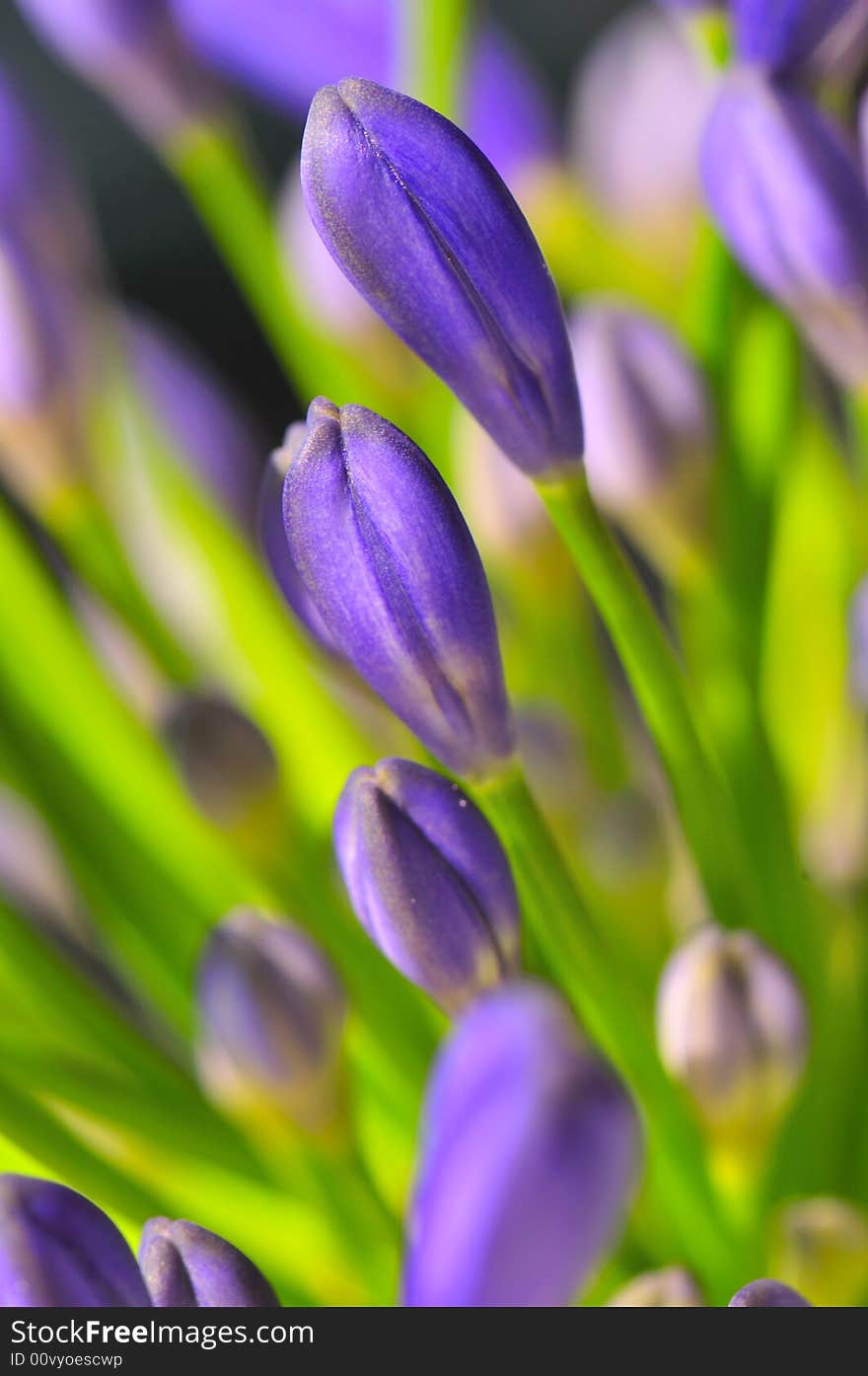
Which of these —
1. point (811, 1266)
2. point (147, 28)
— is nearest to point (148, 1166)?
point (811, 1266)

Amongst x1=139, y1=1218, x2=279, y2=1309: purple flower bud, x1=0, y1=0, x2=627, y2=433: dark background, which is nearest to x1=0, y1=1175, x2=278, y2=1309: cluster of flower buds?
x1=139, y1=1218, x2=279, y2=1309: purple flower bud

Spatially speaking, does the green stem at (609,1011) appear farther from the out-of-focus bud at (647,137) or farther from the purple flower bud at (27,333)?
the out-of-focus bud at (647,137)

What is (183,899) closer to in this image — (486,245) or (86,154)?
(486,245)

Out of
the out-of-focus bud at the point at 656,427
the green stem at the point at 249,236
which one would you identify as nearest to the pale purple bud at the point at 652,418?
the out-of-focus bud at the point at 656,427

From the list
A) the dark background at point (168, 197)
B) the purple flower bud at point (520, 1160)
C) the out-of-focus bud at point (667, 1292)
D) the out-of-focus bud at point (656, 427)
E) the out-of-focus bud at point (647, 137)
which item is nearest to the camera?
the purple flower bud at point (520, 1160)

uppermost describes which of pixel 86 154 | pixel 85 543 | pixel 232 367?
pixel 86 154

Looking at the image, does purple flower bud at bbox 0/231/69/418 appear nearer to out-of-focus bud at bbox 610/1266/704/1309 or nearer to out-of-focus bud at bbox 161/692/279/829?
out-of-focus bud at bbox 161/692/279/829
